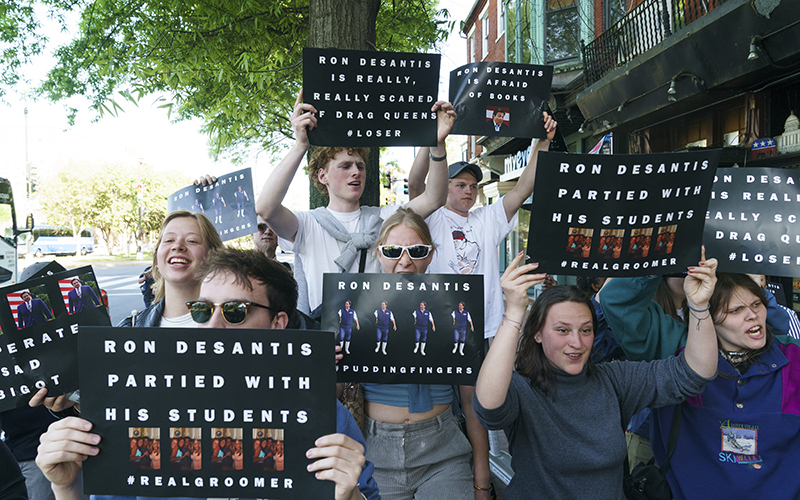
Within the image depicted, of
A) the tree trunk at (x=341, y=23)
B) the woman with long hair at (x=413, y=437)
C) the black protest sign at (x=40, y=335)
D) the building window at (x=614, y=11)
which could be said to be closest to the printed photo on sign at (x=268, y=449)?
the woman with long hair at (x=413, y=437)

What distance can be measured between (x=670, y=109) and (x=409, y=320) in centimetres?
763

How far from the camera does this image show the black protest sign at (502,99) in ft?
10.2

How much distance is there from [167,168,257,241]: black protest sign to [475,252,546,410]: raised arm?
2.15 m

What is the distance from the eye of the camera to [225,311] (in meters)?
1.82

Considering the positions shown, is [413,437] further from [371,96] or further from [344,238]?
[371,96]

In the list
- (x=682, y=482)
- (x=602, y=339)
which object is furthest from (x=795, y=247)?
(x=682, y=482)

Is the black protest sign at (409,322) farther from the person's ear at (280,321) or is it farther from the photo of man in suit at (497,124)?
the photo of man in suit at (497,124)

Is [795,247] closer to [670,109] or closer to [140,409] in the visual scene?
[140,409]

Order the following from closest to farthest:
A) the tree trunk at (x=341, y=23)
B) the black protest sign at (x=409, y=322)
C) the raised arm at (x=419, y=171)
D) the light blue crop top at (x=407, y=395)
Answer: the black protest sign at (x=409, y=322)
the light blue crop top at (x=407, y=395)
the raised arm at (x=419, y=171)
the tree trunk at (x=341, y=23)

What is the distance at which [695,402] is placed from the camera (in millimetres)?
2373

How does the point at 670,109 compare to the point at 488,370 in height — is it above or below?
above

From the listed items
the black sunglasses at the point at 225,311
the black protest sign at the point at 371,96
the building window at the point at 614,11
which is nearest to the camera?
the black sunglasses at the point at 225,311

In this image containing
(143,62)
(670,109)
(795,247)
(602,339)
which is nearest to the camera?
(795,247)

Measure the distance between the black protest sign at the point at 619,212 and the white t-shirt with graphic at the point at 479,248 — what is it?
1.22 meters
